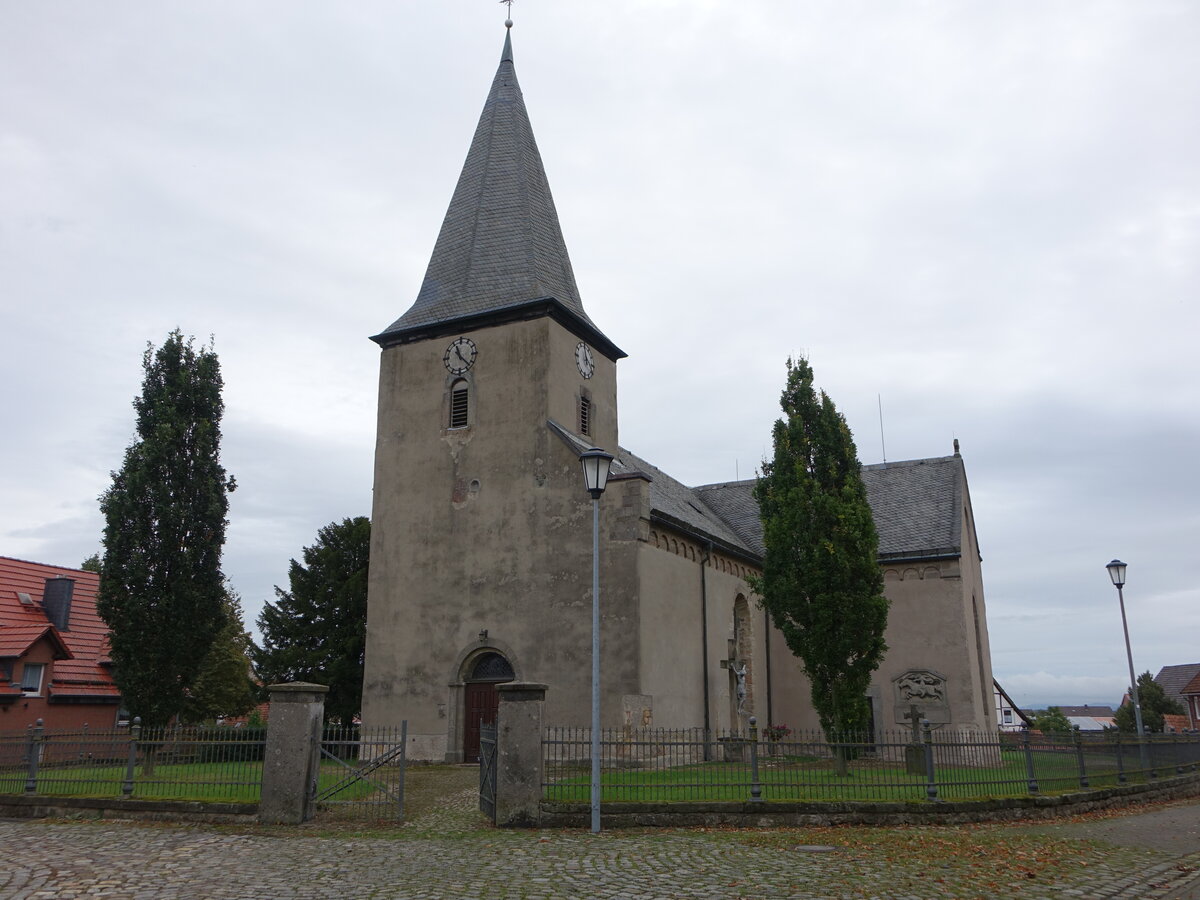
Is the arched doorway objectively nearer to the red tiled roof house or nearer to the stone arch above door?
the stone arch above door

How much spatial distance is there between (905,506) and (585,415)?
1335 cm

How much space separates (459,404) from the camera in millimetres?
26109

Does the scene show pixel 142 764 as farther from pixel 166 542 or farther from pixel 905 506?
pixel 905 506

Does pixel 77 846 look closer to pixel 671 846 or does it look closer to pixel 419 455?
pixel 671 846

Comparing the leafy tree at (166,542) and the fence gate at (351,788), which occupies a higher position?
the leafy tree at (166,542)

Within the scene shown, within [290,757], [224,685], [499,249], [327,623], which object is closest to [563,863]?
[290,757]

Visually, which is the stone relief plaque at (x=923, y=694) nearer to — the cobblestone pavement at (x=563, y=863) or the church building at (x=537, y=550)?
the church building at (x=537, y=550)

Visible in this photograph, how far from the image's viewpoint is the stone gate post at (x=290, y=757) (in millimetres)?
13539

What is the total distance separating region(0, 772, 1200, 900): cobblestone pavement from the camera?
9102 millimetres

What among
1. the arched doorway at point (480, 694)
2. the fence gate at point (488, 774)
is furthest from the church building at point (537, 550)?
the fence gate at point (488, 774)

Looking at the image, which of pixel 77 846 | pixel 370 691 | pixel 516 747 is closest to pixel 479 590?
pixel 370 691

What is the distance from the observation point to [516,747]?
13.4 meters

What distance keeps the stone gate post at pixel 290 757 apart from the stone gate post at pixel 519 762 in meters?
2.84

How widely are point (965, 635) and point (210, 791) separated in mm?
23135
